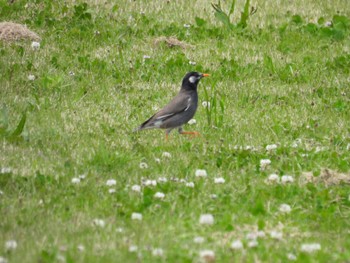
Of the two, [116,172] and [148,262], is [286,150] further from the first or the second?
[148,262]

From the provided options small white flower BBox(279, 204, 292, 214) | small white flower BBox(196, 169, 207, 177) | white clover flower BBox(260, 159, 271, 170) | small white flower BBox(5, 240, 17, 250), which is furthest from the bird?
small white flower BBox(5, 240, 17, 250)

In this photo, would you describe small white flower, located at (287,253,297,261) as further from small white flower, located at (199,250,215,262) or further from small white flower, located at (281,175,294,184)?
small white flower, located at (281,175,294,184)

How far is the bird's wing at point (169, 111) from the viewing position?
10.3 m

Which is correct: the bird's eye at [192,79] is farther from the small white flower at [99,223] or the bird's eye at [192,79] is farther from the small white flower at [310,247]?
the small white flower at [310,247]

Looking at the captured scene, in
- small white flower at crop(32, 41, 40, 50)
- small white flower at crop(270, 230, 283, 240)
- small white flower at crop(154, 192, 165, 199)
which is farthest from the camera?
small white flower at crop(32, 41, 40, 50)

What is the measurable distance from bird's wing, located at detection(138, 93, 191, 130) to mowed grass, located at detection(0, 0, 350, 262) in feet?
0.91

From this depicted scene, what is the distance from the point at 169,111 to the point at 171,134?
41 centimetres

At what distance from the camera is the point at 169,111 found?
10.5m

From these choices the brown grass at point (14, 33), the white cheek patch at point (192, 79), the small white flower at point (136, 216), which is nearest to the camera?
the small white flower at point (136, 216)

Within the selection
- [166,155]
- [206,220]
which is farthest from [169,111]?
[206,220]

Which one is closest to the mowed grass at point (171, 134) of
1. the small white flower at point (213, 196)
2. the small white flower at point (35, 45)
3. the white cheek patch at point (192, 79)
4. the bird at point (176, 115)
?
the small white flower at point (213, 196)

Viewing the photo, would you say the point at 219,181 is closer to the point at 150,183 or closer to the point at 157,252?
the point at 150,183

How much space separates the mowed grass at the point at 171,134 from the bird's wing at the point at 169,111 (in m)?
0.28

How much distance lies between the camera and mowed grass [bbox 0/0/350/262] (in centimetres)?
714
